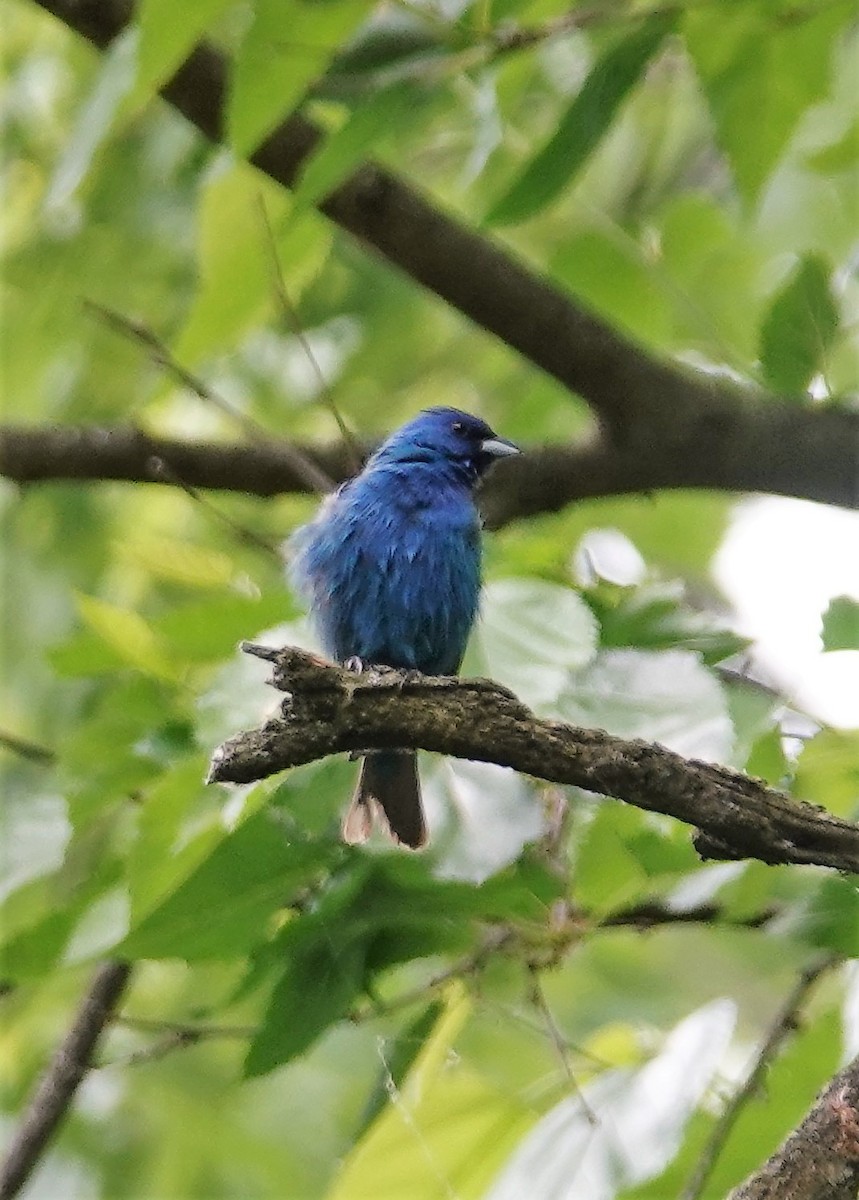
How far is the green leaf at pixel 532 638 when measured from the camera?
273 cm

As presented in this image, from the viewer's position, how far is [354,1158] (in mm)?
2873

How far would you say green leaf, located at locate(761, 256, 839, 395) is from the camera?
3.08 meters

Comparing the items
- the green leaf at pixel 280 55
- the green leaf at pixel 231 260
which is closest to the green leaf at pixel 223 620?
the green leaf at pixel 231 260

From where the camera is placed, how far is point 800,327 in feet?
10.4

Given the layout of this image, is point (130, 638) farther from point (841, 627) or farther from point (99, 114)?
point (841, 627)

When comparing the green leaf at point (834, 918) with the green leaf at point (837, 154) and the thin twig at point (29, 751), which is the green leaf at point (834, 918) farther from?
the thin twig at point (29, 751)

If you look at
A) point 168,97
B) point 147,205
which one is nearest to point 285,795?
point 168,97

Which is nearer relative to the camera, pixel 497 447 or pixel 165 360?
pixel 165 360

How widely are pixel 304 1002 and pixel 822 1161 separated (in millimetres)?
986

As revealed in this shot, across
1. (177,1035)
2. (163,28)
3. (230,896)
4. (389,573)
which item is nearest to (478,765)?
(230,896)

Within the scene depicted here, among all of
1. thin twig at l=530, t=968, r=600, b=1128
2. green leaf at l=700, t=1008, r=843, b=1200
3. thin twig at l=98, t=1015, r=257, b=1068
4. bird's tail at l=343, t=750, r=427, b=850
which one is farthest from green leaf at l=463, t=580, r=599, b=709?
thin twig at l=98, t=1015, r=257, b=1068

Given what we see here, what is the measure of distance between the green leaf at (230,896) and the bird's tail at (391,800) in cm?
23

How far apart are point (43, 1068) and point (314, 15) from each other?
3.33 metres

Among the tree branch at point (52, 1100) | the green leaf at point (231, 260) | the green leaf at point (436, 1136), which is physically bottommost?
the tree branch at point (52, 1100)
